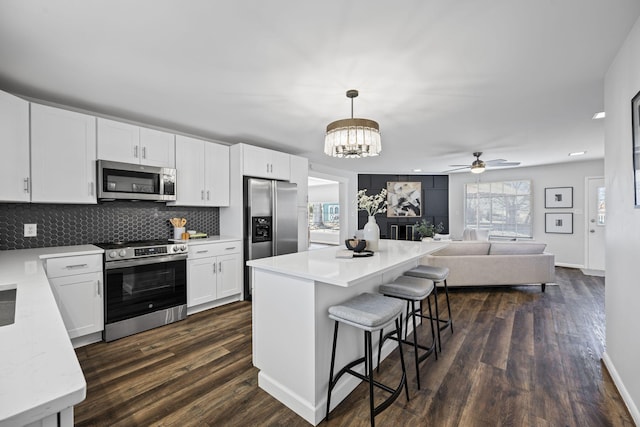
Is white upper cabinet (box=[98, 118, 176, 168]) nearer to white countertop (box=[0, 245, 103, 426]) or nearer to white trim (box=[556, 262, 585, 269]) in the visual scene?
white countertop (box=[0, 245, 103, 426])

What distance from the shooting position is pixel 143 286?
305 centimetres

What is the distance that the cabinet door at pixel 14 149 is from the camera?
7.74 ft

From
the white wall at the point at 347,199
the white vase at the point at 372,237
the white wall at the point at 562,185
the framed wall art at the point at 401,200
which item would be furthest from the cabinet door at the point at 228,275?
the white wall at the point at 562,185

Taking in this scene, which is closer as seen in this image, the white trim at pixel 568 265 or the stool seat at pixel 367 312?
the stool seat at pixel 367 312

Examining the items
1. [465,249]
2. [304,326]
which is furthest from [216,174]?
[465,249]

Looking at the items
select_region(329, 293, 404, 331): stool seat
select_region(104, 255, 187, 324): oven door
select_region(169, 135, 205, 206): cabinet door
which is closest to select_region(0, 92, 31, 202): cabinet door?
select_region(104, 255, 187, 324): oven door

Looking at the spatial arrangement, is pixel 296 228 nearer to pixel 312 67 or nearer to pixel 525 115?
pixel 312 67

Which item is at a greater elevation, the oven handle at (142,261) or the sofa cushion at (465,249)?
the oven handle at (142,261)

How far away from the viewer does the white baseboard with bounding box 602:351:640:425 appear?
1749mm

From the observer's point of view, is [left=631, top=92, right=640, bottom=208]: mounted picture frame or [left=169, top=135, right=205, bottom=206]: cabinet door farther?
[left=169, top=135, right=205, bottom=206]: cabinet door

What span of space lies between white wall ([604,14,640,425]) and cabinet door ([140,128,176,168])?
4.08 metres

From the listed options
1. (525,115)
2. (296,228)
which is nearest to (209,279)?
(296,228)

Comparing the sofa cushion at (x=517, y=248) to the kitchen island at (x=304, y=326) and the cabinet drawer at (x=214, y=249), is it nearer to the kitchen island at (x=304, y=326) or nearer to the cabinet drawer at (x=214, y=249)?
the kitchen island at (x=304, y=326)

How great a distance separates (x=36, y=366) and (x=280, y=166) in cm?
397
